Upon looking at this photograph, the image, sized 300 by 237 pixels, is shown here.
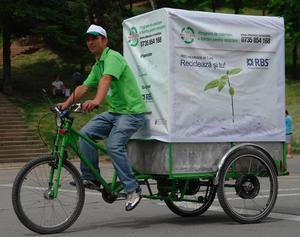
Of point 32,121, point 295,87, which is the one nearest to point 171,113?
point 32,121

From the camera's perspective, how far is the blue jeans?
7527 mm

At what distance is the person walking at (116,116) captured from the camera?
7.52 meters

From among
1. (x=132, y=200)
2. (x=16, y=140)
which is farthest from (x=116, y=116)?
(x=16, y=140)

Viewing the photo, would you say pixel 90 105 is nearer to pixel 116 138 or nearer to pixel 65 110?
pixel 65 110

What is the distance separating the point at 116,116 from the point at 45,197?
4.01ft

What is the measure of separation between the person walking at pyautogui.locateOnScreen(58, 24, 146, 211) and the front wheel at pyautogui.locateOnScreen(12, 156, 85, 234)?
0.93 feet

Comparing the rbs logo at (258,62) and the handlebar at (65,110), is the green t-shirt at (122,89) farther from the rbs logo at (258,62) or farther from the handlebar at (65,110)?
the rbs logo at (258,62)

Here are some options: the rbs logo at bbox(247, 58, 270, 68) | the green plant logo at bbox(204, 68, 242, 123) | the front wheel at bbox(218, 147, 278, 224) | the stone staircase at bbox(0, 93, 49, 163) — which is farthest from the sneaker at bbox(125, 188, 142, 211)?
the stone staircase at bbox(0, 93, 49, 163)

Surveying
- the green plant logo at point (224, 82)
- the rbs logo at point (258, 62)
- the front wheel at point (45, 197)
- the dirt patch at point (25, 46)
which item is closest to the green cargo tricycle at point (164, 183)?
the front wheel at point (45, 197)

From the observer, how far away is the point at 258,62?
8391 millimetres

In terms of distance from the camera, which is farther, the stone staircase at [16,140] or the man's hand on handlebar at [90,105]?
the stone staircase at [16,140]

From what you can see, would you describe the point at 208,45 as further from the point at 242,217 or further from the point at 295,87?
the point at 295,87

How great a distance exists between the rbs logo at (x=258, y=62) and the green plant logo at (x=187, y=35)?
853 millimetres

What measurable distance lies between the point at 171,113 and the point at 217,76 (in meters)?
0.79
